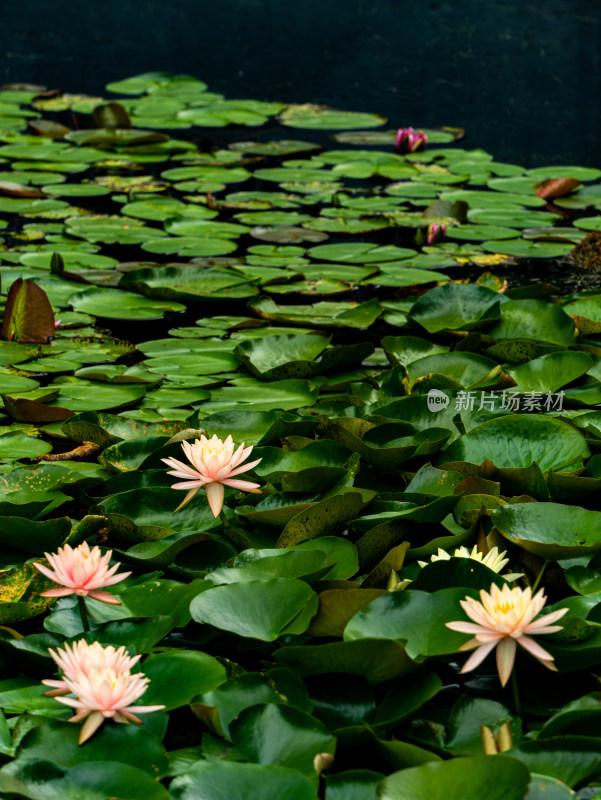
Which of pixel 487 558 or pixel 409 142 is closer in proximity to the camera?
pixel 487 558

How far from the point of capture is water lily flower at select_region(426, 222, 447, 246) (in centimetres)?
378

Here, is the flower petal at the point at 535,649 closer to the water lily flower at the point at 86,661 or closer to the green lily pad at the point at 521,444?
the water lily flower at the point at 86,661

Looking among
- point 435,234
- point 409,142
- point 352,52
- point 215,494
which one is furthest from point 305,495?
point 352,52

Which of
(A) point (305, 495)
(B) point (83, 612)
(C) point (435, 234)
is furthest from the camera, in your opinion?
(C) point (435, 234)

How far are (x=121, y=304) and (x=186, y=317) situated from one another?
21 cm

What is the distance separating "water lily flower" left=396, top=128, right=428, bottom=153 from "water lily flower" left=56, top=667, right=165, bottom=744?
15.1 ft

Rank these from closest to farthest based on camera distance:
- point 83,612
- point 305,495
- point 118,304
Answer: point 83,612, point 305,495, point 118,304

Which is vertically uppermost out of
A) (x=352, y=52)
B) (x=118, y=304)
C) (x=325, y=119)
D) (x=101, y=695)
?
(x=352, y=52)

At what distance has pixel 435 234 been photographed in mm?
3787

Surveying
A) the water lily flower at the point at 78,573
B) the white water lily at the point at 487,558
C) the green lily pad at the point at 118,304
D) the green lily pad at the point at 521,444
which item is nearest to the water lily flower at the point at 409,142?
the green lily pad at the point at 118,304

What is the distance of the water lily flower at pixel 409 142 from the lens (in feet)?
17.3

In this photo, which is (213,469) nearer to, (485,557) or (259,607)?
(259,607)

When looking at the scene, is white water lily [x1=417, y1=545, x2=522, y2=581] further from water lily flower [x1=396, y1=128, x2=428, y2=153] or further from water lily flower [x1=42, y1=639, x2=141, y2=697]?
water lily flower [x1=396, y1=128, x2=428, y2=153]

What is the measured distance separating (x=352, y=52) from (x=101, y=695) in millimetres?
7187
